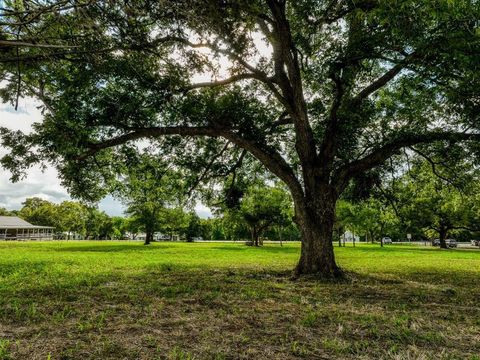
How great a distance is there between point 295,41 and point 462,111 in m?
5.47

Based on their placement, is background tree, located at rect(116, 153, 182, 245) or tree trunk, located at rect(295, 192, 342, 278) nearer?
tree trunk, located at rect(295, 192, 342, 278)

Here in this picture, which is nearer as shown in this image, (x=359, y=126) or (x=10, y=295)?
(x=10, y=295)

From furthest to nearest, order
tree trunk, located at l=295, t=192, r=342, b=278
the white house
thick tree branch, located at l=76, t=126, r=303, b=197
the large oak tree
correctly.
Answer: the white house → tree trunk, located at l=295, t=192, r=342, b=278 → thick tree branch, located at l=76, t=126, r=303, b=197 → the large oak tree

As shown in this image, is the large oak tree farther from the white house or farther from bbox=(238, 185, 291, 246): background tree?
the white house

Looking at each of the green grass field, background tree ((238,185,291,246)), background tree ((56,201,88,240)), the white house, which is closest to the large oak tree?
the green grass field

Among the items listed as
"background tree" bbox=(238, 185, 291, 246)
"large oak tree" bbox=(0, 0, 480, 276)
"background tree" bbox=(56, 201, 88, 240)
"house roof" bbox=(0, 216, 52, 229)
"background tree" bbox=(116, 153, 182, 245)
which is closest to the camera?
"large oak tree" bbox=(0, 0, 480, 276)

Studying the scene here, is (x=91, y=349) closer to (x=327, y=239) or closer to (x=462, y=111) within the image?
(x=327, y=239)

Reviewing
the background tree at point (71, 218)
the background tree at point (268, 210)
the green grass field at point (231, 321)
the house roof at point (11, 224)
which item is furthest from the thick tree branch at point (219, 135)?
the background tree at point (71, 218)

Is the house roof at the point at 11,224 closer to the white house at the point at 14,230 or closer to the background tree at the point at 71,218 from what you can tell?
the white house at the point at 14,230

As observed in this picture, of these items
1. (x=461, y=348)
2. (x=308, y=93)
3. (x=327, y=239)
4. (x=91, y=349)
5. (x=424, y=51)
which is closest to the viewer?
(x=91, y=349)

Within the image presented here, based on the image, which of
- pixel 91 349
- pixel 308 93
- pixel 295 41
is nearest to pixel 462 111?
pixel 295 41

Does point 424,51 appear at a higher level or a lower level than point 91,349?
higher

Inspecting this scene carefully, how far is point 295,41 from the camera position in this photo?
11359 millimetres

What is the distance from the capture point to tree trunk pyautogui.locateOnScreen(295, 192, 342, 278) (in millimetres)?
11828
